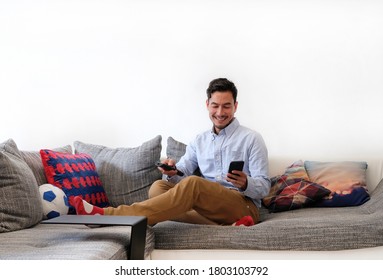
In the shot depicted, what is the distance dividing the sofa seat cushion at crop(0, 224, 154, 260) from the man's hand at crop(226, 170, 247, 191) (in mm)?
480

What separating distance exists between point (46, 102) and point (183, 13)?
45.0 inches

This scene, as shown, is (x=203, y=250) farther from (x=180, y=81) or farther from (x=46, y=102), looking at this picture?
(x=46, y=102)

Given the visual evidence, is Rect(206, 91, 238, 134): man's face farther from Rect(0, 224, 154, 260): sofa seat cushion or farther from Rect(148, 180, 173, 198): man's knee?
Rect(0, 224, 154, 260): sofa seat cushion

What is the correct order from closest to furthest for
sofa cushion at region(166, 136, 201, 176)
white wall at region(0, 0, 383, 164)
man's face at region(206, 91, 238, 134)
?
man's face at region(206, 91, 238, 134)
sofa cushion at region(166, 136, 201, 176)
white wall at region(0, 0, 383, 164)

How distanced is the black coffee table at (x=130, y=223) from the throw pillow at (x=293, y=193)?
3.86 ft

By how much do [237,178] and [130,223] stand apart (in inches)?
30.3

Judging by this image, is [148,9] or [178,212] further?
[148,9]

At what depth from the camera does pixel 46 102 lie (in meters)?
3.86

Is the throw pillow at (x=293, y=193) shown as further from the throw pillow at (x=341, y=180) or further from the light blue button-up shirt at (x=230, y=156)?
the light blue button-up shirt at (x=230, y=156)

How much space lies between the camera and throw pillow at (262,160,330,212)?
10.8ft

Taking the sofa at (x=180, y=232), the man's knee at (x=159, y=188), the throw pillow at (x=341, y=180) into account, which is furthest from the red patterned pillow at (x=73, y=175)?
the throw pillow at (x=341, y=180)

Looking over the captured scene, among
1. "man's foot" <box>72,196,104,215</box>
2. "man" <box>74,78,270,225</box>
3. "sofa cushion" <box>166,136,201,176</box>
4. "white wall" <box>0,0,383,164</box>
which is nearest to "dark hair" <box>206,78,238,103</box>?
"man" <box>74,78,270,225</box>

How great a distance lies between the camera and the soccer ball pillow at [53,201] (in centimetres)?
289
